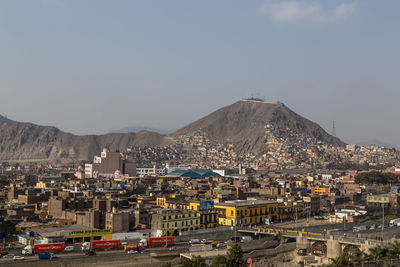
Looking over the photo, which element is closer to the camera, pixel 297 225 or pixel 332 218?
pixel 297 225

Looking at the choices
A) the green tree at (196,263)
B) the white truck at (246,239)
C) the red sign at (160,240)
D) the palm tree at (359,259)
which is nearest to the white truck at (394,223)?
the white truck at (246,239)

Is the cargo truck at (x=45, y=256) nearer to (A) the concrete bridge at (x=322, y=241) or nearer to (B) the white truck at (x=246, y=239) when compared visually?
(B) the white truck at (x=246, y=239)

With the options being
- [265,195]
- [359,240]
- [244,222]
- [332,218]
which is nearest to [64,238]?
→ [244,222]

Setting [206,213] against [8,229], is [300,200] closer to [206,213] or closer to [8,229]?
[206,213]

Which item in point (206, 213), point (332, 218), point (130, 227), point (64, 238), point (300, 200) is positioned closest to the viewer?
point (64, 238)

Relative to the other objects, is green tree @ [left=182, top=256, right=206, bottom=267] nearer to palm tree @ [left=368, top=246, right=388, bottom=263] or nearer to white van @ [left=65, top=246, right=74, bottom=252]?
white van @ [left=65, top=246, right=74, bottom=252]

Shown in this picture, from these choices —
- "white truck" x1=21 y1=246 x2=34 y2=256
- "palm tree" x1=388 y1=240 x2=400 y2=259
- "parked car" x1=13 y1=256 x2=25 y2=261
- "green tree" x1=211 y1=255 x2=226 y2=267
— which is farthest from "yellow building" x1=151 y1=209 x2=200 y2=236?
"palm tree" x1=388 y1=240 x2=400 y2=259

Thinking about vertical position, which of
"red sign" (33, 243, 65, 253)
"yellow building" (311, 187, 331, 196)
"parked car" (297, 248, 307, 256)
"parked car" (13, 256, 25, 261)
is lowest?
"parked car" (297, 248, 307, 256)

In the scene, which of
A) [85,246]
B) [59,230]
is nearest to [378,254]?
[85,246]

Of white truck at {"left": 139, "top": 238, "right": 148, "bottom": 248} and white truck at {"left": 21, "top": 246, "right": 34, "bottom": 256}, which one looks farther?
white truck at {"left": 139, "top": 238, "right": 148, "bottom": 248}
